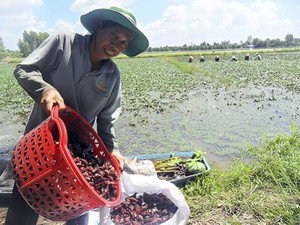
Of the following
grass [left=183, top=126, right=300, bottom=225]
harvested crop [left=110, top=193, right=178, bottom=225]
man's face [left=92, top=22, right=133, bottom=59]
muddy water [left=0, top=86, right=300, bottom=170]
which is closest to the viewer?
man's face [left=92, top=22, right=133, bottom=59]

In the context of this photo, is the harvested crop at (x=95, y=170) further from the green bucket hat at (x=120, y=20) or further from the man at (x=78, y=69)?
the green bucket hat at (x=120, y=20)

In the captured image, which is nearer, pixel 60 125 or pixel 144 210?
pixel 60 125

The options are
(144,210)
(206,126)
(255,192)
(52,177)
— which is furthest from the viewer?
(206,126)

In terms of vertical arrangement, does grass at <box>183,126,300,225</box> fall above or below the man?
below

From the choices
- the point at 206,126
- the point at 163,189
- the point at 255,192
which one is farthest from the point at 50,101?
the point at 206,126

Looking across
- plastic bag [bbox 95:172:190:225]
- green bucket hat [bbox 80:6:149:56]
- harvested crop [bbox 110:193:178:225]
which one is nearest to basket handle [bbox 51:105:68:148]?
green bucket hat [bbox 80:6:149:56]

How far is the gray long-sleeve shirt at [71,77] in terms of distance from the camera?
1627 mm

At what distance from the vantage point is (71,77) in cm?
176

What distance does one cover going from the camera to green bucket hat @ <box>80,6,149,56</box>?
1.69 m

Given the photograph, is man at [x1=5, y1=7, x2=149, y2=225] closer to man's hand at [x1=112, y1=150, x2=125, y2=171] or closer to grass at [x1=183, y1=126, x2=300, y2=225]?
man's hand at [x1=112, y1=150, x2=125, y2=171]

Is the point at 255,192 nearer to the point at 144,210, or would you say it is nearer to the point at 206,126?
the point at 144,210

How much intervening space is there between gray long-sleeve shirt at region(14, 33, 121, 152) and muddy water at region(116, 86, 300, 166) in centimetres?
226

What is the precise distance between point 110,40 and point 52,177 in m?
0.85

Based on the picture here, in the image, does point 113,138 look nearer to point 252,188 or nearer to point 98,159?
point 98,159
